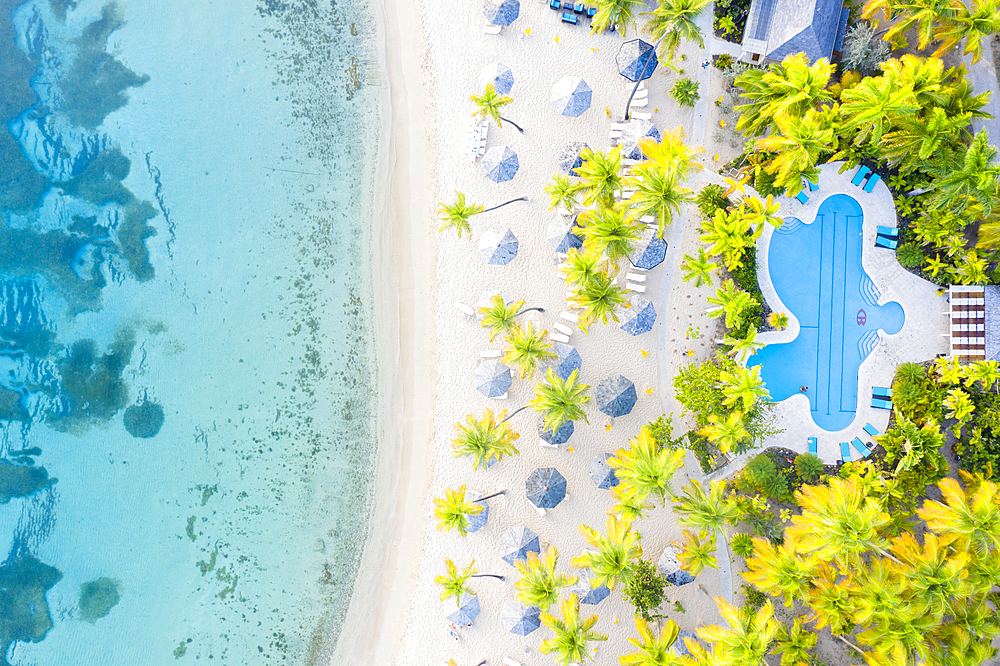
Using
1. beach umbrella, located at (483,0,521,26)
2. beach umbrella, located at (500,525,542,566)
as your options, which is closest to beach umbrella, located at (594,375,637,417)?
beach umbrella, located at (500,525,542,566)

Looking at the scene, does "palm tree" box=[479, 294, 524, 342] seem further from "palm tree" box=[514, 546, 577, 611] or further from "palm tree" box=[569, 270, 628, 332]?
"palm tree" box=[514, 546, 577, 611]

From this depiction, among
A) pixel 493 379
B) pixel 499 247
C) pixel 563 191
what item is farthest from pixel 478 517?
pixel 563 191

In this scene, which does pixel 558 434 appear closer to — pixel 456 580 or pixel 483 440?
pixel 483 440

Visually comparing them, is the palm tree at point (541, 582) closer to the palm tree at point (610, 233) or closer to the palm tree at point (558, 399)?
the palm tree at point (558, 399)

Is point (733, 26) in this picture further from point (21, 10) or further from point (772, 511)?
point (21, 10)

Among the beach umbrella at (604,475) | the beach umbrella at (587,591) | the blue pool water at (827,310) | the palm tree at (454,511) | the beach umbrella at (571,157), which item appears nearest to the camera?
the palm tree at (454,511)

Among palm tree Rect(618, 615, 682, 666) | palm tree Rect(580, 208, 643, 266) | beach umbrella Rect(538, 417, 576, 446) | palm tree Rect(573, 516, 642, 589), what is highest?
palm tree Rect(580, 208, 643, 266)

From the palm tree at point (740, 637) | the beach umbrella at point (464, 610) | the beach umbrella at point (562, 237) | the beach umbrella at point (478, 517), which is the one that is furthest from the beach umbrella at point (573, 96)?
the beach umbrella at point (464, 610)

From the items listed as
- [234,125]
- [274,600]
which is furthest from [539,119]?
[274,600]
